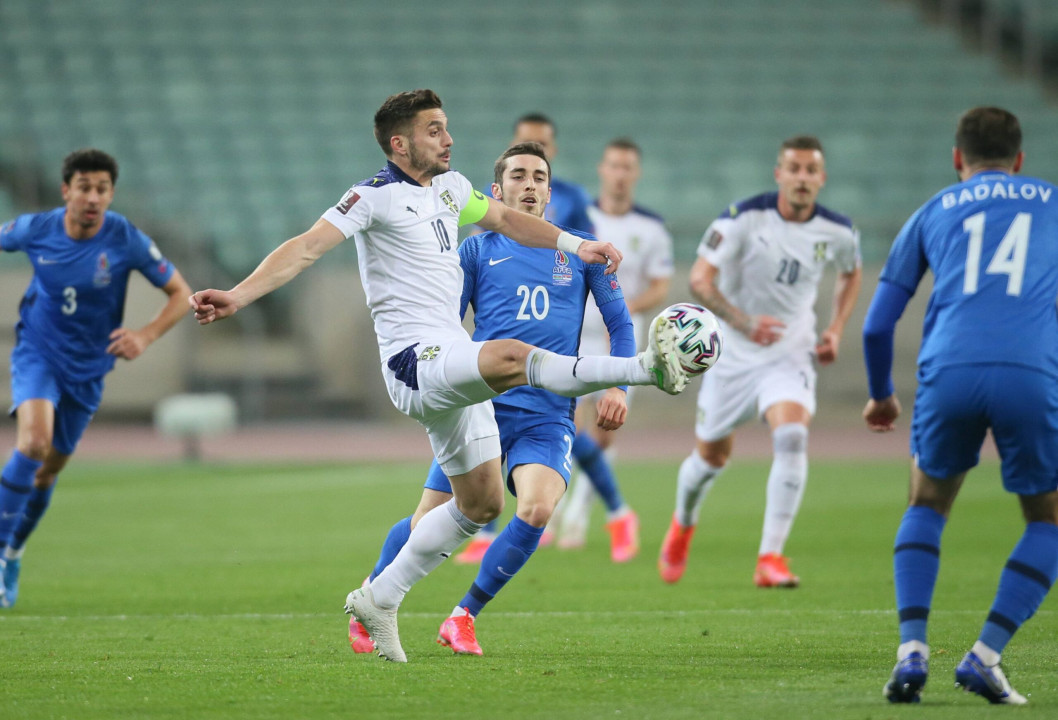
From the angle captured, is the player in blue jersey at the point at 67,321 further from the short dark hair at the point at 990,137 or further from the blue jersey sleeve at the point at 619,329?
the short dark hair at the point at 990,137

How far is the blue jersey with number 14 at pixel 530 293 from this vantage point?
601 cm

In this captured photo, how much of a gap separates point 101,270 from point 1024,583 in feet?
18.1

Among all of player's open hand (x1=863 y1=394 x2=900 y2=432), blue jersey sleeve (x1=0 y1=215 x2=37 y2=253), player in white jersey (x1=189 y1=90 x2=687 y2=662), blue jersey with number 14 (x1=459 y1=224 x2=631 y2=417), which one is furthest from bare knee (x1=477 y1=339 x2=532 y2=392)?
blue jersey sleeve (x1=0 y1=215 x2=37 y2=253)

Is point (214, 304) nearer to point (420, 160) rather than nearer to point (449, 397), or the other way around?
point (449, 397)

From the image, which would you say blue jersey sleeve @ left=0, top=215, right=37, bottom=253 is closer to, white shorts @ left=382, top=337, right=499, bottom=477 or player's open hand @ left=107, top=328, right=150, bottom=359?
player's open hand @ left=107, top=328, right=150, bottom=359

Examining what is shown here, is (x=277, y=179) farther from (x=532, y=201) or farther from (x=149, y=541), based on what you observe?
(x=532, y=201)

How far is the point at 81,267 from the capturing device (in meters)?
7.79

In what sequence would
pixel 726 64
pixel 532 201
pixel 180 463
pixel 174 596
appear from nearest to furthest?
pixel 532 201 → pixel 174 596 → pixel 180 463 → pixel 726 64

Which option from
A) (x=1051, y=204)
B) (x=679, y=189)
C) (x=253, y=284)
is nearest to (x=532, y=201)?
(x=253, y=284)

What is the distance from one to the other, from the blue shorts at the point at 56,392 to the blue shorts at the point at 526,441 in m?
2.96

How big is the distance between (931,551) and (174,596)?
465 cm

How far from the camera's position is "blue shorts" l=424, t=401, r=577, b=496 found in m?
5.84

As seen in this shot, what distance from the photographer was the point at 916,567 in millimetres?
4418

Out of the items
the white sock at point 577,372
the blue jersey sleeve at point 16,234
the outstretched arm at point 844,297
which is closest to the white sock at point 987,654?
the white sock at point 577,372
